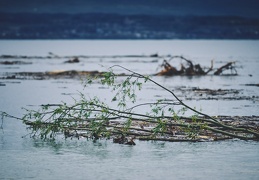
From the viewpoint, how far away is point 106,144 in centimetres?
1945

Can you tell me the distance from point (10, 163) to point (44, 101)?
A: 1657cm

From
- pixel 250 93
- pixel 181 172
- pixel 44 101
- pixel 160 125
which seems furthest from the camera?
pixel 250 93

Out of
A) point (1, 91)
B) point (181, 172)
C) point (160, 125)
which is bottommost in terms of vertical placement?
point (181, 172)

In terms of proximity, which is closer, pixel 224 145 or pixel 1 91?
pixel 224 145

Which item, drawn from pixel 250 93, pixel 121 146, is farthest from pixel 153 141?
pixel 250 93

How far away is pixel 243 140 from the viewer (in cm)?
1964

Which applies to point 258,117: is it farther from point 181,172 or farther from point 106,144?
point 181,172

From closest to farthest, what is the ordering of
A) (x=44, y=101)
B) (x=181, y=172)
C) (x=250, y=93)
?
(x=181, y=172) < (x=44, y=101) < (x=250, y=93)

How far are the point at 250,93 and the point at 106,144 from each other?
65.0ft

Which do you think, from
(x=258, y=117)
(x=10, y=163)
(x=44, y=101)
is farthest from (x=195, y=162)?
(x=44, y=101)

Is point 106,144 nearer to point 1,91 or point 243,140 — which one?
point 243,140

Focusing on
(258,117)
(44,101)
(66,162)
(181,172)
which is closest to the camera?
(181,172)

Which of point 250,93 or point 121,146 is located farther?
point 250,93

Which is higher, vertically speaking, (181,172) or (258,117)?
(258,117)
